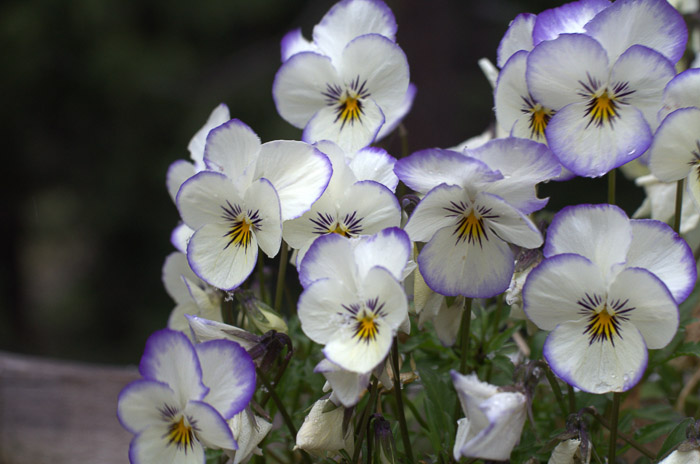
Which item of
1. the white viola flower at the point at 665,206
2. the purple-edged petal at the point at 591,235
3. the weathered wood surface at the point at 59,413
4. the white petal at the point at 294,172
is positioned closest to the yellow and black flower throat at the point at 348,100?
the white petal at the point at 294,172

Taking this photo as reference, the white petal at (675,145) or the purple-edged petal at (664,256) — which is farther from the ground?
the white petal at (675,145)

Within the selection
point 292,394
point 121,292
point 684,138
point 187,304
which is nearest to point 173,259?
point 187,304

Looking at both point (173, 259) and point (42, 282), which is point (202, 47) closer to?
point (42, 282)

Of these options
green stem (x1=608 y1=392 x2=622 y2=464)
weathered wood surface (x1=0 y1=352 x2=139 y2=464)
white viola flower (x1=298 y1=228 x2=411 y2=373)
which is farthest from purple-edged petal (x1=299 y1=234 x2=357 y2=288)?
weathered wood surface (x1=0 y1=352 x2=139 y2=464)

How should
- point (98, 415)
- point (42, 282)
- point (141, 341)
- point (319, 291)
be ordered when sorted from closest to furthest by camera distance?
point (319, 291), point (98, 415), point (141, 341), point (42, 282)

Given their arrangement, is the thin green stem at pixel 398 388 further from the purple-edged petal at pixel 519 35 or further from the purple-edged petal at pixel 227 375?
the purple-edged petal at pixel 519 35

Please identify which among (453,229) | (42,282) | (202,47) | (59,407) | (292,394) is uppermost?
(202,47)

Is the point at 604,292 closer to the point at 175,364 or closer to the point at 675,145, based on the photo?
the point at 675,145
